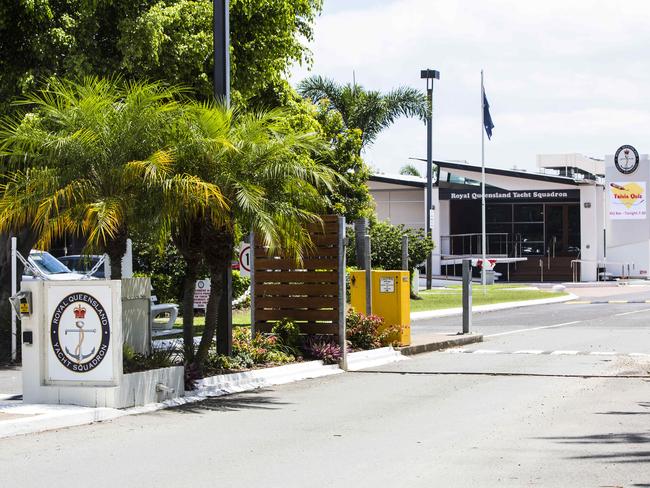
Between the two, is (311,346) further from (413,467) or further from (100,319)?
(413,467)

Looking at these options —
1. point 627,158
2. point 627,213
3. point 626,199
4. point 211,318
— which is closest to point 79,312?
point 211,318

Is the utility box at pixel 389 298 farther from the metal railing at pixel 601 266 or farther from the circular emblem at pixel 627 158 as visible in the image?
the circular emblem at pixel 627 158

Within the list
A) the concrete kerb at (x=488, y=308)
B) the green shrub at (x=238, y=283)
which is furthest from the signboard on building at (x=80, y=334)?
the concrete kerb at (x=488, y=308)

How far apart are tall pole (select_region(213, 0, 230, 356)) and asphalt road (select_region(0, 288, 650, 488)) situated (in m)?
1.33

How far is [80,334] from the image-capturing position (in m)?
11.7

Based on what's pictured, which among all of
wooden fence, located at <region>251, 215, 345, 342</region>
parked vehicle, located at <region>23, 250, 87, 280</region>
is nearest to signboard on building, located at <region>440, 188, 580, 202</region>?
parked vehicle, located at <region>23, 250, 87, 280</region>

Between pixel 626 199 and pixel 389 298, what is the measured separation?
51.8m

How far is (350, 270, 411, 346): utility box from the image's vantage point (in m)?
19.2

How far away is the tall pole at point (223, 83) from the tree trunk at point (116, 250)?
1.86m

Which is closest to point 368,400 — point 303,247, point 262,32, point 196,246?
point 196,246

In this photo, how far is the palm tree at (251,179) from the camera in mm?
12789

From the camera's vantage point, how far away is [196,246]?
A: 14055 millimetres

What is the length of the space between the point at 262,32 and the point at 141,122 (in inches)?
283

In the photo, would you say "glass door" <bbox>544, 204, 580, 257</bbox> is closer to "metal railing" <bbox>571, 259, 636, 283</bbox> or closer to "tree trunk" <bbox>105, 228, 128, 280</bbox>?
"metal railing" <bbox>571, 259, 636, 283</bbox>
